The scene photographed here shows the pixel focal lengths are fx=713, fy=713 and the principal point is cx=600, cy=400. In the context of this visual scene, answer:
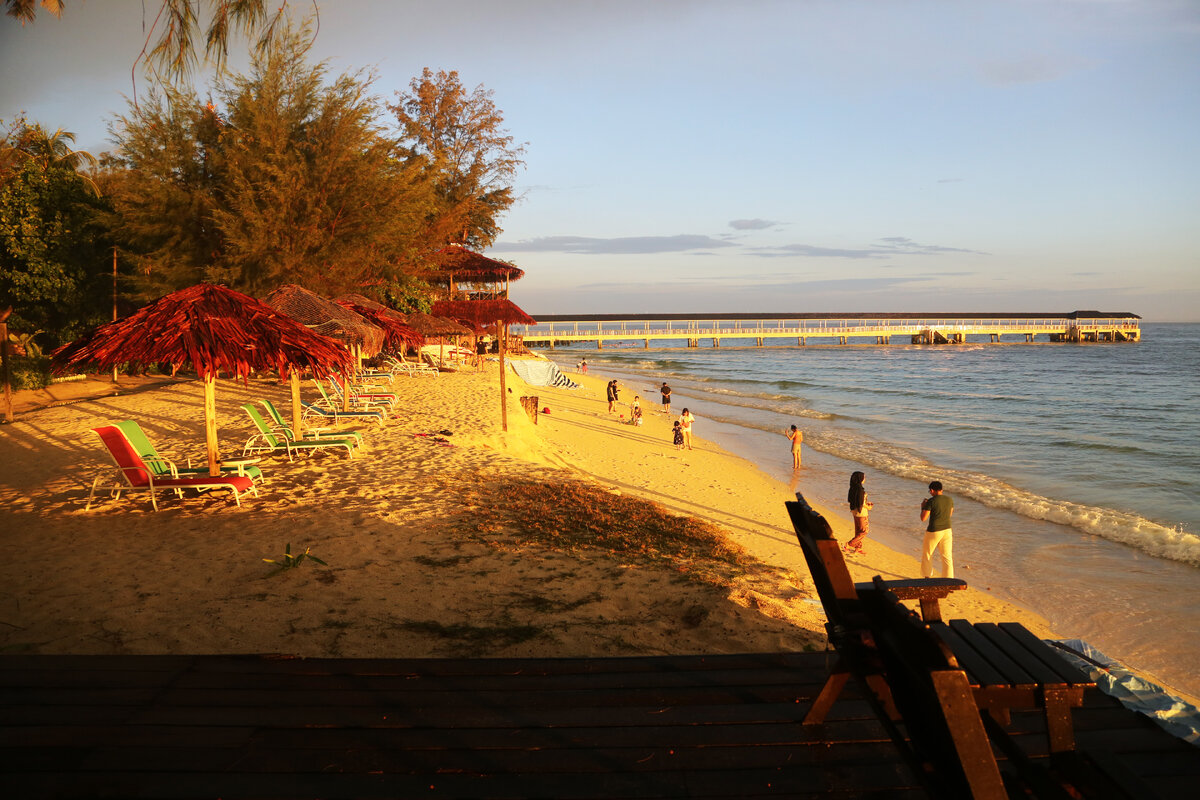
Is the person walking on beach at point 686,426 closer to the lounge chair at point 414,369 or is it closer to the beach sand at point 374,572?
the beach sand at point 374,572

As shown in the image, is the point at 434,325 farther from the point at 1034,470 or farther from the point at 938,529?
the point at 938,529

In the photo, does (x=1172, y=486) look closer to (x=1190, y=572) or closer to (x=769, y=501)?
(x=1190, y=572)

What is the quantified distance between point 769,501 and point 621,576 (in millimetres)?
6780

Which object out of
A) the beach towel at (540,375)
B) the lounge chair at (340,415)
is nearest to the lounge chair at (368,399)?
the lounge chair at (340,415)

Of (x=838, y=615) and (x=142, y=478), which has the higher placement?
(x=838, y=615)

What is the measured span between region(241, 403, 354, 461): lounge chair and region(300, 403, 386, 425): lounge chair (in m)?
2.37

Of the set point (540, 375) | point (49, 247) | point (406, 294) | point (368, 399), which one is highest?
point (49, 247)

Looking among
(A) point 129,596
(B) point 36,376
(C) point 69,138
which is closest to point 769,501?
(A) point 129,596

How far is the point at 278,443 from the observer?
10680mm

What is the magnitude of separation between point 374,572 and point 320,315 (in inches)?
275

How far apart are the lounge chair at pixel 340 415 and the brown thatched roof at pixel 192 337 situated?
17.5 ft

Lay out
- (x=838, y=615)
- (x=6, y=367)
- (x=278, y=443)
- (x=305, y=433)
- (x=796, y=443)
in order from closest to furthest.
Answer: (x=838, y=615) → (x=278, y=443) → (x=305, y=433) → (x=796, y=443) → (x=6, y=367)

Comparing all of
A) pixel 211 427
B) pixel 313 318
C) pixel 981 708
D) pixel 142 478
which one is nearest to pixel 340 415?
pixel 313 318

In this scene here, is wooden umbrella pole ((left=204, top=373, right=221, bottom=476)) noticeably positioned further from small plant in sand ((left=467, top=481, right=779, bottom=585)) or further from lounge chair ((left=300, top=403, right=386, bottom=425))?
lounge chair ((left=300, top=403, right=386, bottom=425))
